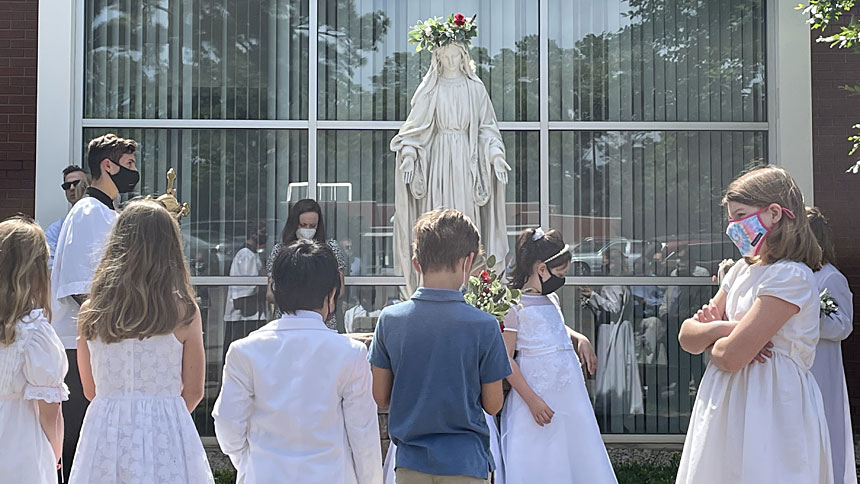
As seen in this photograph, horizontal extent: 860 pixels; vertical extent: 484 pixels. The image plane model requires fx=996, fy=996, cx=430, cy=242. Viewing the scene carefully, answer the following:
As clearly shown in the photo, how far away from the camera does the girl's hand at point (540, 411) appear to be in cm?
476

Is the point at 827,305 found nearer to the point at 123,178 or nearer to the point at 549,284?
the point at 549,284

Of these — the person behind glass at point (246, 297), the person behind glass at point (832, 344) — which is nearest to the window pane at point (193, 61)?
the person behind glass at point (246, 297)

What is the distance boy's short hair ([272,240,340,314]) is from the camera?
11.3 ft

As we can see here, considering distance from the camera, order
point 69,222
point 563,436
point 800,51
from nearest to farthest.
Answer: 1. point 563,436
2. point 69,222
3. point 800,51

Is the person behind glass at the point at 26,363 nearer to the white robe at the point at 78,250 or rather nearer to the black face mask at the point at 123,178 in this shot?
the white robe at the point at 78,250

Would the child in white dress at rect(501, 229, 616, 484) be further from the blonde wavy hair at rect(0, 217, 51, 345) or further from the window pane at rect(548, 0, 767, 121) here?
the window pane at rect(548, 0, 767, 121)

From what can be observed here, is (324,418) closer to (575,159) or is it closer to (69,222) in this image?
(69,222)

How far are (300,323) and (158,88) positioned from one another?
540 centimetres

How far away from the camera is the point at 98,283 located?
12.3ft

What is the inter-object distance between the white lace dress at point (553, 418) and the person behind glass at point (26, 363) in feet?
6.91

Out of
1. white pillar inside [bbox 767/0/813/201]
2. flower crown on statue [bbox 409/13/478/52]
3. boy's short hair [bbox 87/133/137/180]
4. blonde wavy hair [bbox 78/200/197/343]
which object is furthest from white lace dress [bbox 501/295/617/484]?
white pillar inside [bbox 767/0/813/201]

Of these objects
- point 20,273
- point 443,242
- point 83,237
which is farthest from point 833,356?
point 20,273

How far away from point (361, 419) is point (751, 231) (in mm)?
1785

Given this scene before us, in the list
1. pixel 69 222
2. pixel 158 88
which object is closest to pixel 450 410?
pixel 69 222
